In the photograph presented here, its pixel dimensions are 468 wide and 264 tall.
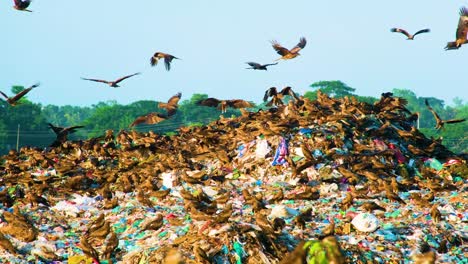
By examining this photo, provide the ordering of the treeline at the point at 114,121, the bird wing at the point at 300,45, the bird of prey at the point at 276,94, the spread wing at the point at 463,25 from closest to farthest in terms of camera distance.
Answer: the spread wing at the point at 463,25 < the bird wing at the point at 300,45 < the bird of prey at the point at 276,94 < the treeline at the point at 114,121

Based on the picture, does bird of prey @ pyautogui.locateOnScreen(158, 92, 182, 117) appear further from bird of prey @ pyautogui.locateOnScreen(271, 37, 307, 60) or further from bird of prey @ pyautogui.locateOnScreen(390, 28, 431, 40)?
bird of prey @ pyautogui.locateOnScreen(390, 28, 431, 40)

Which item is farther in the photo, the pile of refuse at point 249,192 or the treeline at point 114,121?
the treeline at point 114,121

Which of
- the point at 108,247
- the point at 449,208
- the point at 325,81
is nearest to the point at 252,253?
the point at 108,247

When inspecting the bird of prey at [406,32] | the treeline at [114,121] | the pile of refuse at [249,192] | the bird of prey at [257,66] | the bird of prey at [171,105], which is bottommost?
the treeline at [114,121]

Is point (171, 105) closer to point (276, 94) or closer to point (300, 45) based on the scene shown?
point (276, 94)

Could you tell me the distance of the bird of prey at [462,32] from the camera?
8767 millimetres

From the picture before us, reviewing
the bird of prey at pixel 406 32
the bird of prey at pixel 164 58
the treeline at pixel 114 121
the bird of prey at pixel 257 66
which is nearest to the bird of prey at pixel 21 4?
the bird of prey at pixel 164 58

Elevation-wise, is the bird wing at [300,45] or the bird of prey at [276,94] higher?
the bird wing at [300,45]

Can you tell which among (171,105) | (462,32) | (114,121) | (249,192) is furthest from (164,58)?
(114,121)

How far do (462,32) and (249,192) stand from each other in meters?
3.88

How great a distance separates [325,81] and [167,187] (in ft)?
174

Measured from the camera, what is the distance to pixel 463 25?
8.82 meters

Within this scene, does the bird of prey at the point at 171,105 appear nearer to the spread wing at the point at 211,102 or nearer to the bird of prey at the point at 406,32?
Result: the spread wing at the point at 211,102

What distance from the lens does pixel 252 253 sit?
570 centimetres
